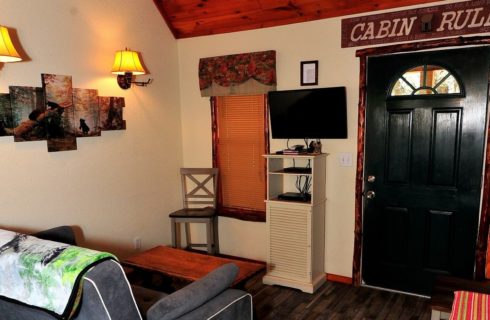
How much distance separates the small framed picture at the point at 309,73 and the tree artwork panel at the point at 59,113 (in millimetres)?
1962

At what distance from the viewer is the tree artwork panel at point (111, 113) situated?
10.6 feet

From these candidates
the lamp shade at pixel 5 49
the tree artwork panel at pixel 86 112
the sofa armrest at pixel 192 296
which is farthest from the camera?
the tree artwork panel at pixel 86 112

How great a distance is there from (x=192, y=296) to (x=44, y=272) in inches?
25.9

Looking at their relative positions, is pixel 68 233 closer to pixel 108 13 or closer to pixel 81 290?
pixel 81 290

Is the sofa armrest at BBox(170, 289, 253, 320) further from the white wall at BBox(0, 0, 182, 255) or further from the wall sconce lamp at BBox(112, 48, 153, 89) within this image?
the wall sconce lamp at BBox(112, 48, 153, 89)

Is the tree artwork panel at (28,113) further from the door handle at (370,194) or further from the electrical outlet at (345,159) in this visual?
the door handle at (370,194)

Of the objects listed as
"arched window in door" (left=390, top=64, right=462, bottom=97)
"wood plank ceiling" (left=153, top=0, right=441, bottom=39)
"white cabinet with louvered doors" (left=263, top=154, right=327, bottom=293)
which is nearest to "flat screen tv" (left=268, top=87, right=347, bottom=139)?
"white cabinet with louvered doors" (left=263, top=154, right=327, bottom=293)

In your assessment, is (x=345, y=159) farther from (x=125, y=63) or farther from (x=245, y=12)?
(x=125, y=63)

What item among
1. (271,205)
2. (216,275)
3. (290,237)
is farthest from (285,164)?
(216,275)

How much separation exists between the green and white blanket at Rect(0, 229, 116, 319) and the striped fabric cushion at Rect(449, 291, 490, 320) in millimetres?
1607

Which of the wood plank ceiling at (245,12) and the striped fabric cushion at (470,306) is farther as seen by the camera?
the wood plank ceiling at (245,12)

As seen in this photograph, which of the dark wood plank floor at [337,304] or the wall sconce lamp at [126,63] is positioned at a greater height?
the wall sconce lamp at [126,63]

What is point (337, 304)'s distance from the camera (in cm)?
304

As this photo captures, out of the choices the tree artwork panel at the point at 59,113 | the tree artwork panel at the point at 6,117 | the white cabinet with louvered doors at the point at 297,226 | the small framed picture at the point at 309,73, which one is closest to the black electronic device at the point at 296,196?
the white cabinet with louvered doors at the point at 297,226
